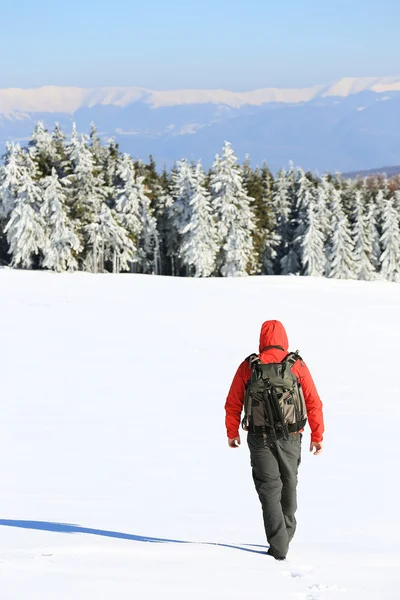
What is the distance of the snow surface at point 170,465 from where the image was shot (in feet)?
19.4

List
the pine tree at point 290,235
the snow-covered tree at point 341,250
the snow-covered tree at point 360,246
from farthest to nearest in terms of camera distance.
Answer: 1. the snow-covered tree at point 360,246
2. the pine tree at point 290,235
3. the snow-covered tree at point 341,250

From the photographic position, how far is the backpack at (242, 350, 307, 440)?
634 centimetres

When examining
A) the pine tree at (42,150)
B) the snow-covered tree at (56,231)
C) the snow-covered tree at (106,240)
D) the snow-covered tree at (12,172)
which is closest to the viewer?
the snow-covered tree at (56,231)

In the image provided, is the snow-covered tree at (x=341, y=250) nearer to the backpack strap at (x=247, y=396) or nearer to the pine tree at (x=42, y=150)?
the pine tree at (x=42, y=150)

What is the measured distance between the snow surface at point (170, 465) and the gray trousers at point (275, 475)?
249 millimetres

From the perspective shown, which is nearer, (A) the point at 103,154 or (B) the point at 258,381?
(B) the point at 258,381

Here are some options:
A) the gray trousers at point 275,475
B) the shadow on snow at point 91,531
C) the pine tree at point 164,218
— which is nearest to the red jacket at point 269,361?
the gray trousers at point 275,475

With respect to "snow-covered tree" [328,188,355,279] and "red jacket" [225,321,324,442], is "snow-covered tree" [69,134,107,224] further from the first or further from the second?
"red jacket" [225,321,324,442]

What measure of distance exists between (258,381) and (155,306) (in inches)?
1152

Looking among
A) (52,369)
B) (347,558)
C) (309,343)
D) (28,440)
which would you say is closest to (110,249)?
(309,343)

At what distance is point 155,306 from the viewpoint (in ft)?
116

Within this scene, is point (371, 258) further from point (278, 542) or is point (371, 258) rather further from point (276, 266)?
point (278, 542)

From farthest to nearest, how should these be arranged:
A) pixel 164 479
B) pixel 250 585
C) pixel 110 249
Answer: pixel 110 249, pixel 164 479, pixel 250 585

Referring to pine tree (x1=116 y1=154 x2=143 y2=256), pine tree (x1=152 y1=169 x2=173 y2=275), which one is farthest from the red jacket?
pine tree (x1=152 y1=169 x2=173 y2=275)
